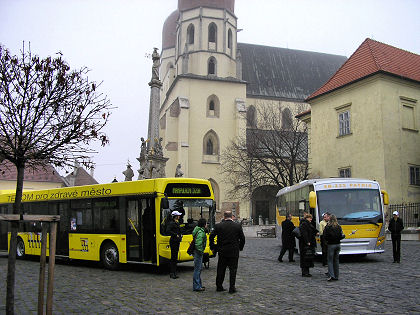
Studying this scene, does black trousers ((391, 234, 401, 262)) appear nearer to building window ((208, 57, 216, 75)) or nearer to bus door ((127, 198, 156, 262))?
bus door ((127, 198, 156, 262))

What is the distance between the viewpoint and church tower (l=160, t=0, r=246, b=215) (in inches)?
1930

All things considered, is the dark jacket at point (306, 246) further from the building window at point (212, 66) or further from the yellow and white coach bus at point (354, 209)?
the building window at point (212, 66)

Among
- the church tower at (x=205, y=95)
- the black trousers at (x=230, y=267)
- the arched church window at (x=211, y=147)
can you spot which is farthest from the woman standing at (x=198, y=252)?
the arched church window at (x=211, y=147)

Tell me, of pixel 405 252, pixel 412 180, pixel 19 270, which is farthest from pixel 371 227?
pixel 412 180

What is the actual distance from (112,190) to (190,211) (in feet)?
8.21

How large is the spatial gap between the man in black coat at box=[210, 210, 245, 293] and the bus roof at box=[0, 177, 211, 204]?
357 centimetres

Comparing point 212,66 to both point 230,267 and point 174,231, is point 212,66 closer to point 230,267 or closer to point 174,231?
point 174,231

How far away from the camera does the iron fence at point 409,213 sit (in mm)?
23734

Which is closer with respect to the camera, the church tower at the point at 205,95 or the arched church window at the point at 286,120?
the arched church window at the point at 286,120

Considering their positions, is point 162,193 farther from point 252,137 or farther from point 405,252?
point 252,137

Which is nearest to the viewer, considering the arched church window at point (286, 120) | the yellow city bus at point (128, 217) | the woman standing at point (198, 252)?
the woman standing at point (198, 252)

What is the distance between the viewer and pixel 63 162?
8.94 metres

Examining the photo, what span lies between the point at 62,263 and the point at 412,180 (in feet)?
62.6

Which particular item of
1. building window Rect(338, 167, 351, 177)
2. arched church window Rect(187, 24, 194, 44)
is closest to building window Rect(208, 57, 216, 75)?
arched church window Rect(187, 24, 194, 44)
